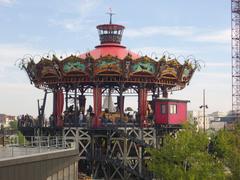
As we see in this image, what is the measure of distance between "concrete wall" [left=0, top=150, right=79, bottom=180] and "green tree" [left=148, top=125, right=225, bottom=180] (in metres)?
7.27

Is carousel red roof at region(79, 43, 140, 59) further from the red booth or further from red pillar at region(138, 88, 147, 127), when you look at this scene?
the red booth

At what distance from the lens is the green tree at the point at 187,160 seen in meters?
32.0

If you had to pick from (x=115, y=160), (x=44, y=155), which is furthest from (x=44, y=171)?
(x=115, y=160)

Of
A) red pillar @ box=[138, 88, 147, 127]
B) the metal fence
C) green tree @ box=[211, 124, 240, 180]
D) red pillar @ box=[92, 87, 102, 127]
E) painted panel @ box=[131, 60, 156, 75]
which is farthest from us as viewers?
red pillar @ box=[138, 88, 147, 127]

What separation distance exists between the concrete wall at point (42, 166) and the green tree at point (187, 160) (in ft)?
23.9

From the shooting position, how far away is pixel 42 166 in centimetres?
2367

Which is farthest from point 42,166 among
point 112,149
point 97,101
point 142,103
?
point 142,103

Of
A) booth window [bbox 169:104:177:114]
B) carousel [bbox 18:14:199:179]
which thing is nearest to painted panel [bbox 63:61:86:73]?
carousel [bbox 18:14:199:179]

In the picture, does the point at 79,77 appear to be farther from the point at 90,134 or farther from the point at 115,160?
the point at 115,160

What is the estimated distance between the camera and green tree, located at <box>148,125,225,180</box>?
1260 inches

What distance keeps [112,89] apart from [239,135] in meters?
16.1

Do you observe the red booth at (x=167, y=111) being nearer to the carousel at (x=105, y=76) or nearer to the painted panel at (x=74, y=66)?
the carousel at (x=105, y=76)

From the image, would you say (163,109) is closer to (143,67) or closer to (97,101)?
(143,67)

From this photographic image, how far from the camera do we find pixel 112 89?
5316 cm
